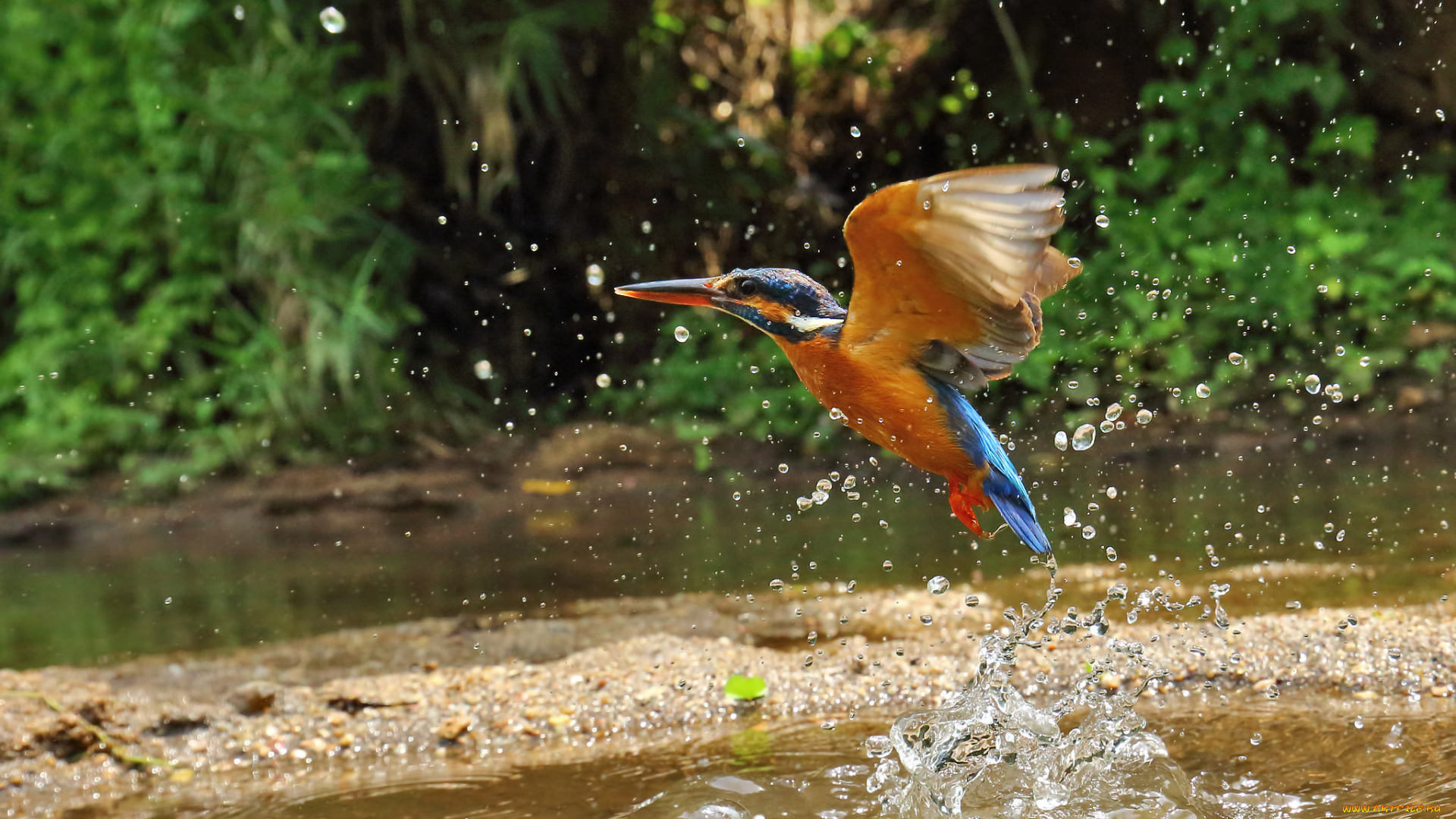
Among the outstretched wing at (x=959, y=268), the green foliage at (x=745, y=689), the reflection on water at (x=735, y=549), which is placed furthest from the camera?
the reflection on water at (x=735, y=549)

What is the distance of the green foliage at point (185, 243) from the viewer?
5.50 metres

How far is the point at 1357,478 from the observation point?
4199 mm

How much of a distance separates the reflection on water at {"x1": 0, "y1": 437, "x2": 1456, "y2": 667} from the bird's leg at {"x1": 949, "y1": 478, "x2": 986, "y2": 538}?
0.98 metres

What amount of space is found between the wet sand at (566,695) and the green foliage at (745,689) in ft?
0.05

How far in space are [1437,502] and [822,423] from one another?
8.21 feet

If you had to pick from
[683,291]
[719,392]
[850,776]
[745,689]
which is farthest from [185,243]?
[850,776]

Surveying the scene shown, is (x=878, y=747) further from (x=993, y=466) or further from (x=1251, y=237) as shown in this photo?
(x=1251, y=237)

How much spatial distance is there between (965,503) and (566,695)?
936 mm

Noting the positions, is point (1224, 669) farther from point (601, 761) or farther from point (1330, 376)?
point (1330, 376)

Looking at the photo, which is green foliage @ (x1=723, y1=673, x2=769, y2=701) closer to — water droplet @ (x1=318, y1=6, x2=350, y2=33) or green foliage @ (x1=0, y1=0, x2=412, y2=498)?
green foliage @ (x1=0, y1=0, x2=412, y2=498)

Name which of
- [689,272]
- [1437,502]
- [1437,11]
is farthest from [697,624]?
[1437,11]

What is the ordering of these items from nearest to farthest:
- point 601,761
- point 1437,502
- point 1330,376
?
1. point 601,761
2. point 1437,502
3. point 1330,376

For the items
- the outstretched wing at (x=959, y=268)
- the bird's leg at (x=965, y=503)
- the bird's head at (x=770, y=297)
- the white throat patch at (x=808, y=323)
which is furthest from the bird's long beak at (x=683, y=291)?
the bird's leg at (x=965, y=503)

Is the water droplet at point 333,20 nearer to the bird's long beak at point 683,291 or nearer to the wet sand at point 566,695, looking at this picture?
the wet sand at point 566,695
